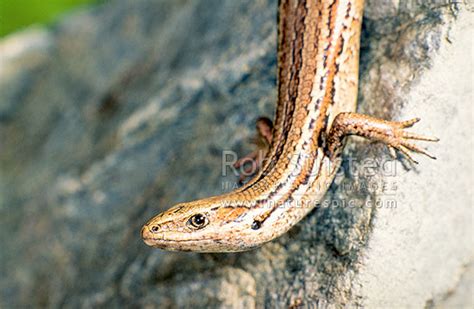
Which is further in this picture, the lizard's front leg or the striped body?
the lizard's front leg

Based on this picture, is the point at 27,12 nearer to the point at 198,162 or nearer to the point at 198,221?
the point at 198,162

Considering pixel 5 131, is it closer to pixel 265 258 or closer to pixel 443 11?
pixel 265 258

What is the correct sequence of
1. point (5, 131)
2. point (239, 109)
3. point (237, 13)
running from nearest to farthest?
point (239, 109) → point (237, 13) → point (5, 131)

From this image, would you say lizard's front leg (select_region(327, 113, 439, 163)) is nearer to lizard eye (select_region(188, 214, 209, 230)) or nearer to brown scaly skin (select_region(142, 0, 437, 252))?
brown scaly skin (select_region(142, 0, 437, 252))

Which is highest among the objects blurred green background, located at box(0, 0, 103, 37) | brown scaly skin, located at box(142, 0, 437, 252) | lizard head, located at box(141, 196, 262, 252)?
blurred green background, located at box(0, 0, 103, 37)

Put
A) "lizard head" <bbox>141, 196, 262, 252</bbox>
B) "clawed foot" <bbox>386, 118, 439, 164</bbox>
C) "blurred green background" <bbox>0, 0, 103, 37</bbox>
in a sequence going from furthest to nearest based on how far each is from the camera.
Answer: "blurred green background" <bbox>0, 0, 103, 37</bbox>
"clawed foot" <bbox>386, 118, 439, 164</bbox>
"lizard head" <bbox>141, 196, 262, 252</bbox>

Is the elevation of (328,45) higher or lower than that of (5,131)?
higher

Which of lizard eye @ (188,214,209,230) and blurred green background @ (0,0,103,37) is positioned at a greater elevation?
blurred green background @ (0,0,103,37)

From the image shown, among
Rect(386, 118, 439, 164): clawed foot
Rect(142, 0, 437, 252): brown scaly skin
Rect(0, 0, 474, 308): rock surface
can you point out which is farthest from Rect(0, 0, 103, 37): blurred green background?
Rect(386, 118, 439, 164): clawed foot

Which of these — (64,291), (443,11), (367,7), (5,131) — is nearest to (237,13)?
(367,7)
